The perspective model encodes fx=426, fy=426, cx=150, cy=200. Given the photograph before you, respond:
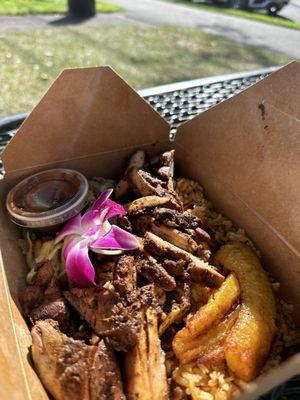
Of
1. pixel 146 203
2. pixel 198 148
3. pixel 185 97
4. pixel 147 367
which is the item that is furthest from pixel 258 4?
pixel 147 367

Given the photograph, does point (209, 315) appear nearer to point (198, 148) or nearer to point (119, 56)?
point (198, 148)

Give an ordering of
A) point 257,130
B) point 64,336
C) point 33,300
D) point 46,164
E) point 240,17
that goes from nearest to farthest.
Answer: point 64,336
point 33,300
point 257,130
point 46,164
point 240,17

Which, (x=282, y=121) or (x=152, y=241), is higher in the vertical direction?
(x=282, y=121)

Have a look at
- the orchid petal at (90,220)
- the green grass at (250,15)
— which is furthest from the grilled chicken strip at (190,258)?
the green grass at (250,15)

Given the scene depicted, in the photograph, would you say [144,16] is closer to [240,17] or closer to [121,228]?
[240,17]

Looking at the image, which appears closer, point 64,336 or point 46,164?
point 64,336

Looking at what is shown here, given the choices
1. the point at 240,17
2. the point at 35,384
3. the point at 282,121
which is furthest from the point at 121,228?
the point at 240,17

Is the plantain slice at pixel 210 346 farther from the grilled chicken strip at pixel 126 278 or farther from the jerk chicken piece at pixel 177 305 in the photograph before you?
the grilled chicken strip at pixel 126 278
